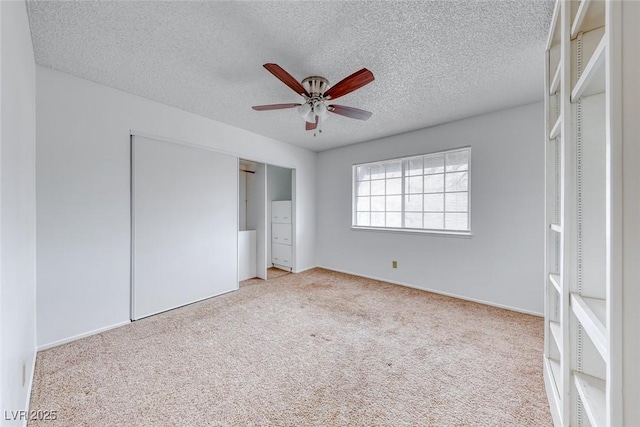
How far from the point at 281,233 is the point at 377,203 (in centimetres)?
194

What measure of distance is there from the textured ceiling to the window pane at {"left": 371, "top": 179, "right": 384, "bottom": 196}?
167 centimetres

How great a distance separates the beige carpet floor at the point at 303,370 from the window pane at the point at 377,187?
206cm

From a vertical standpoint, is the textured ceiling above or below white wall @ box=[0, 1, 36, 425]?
above

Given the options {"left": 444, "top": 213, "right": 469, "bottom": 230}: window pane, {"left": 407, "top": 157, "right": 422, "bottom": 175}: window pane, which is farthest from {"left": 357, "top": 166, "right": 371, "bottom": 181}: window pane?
{"left": 444, "top": 213, "right": 469, "bottom": 230}: window pane

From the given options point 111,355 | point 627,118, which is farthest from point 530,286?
point 111,355

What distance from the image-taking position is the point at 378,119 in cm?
342

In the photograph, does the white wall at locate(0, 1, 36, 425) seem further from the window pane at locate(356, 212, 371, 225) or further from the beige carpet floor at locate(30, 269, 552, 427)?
the window pane at locate(356, 212, 371, 225)

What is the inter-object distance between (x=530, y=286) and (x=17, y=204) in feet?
14.7

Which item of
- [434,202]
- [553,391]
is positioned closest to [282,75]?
[553,391]

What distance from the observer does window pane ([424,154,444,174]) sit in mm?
3689

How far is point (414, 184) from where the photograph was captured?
4000 millimetres

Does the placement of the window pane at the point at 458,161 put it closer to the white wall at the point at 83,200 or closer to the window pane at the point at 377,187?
the window pane at the point at 377,187

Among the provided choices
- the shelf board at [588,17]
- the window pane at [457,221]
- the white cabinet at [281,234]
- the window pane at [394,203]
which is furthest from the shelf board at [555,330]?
the white cabinet at [281,234]

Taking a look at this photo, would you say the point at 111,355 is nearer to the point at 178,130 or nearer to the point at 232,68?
the point at 178,130
